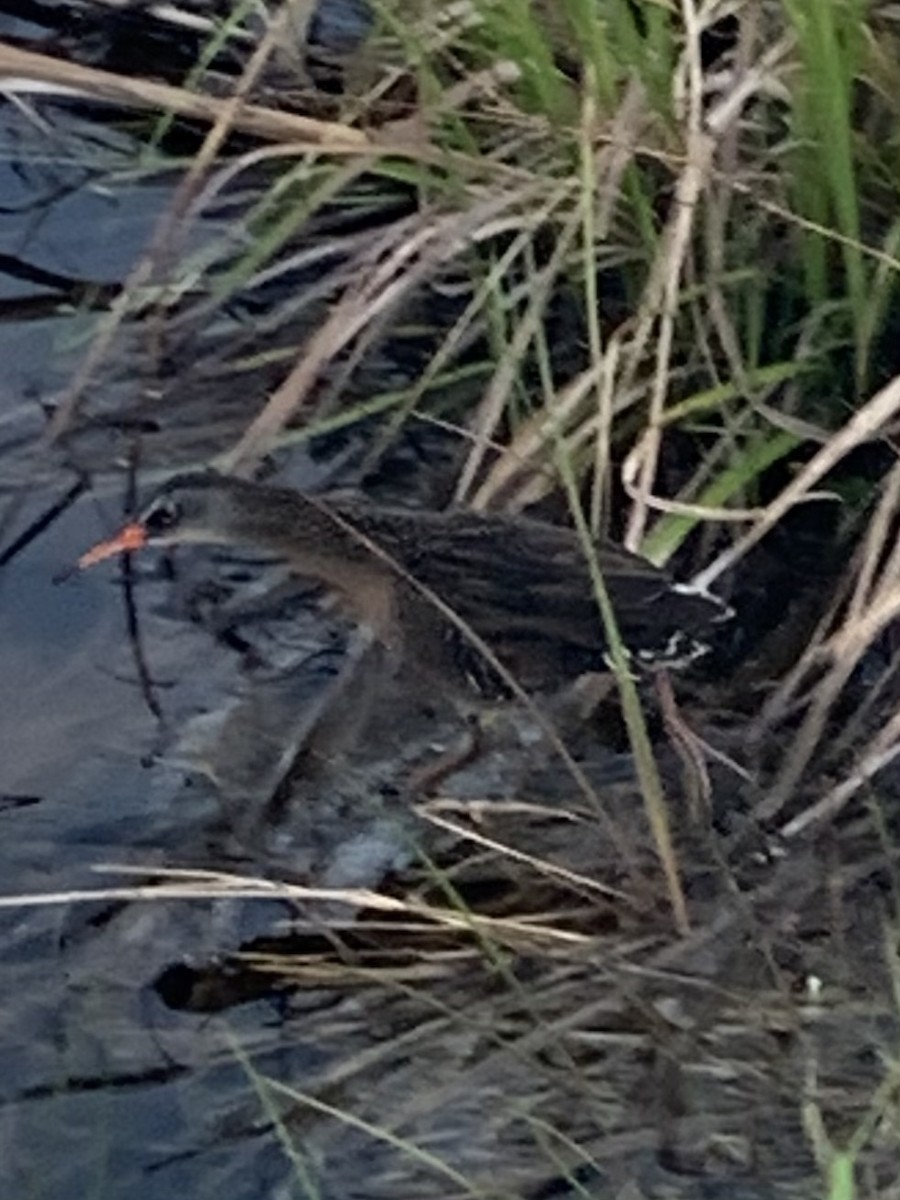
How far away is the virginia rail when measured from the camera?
2.08 meters

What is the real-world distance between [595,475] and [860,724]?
304mm

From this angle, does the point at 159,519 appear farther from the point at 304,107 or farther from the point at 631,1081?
the point at 631,1081

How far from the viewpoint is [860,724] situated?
2.10 metres

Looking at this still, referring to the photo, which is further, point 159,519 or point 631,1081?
point 159,519

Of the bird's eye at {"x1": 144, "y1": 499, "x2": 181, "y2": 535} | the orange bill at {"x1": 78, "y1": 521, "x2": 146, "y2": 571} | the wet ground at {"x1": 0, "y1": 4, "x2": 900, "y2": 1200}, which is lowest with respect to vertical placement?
the wet ground at {"x1": 0, "y1": 4, "x2": 900, "y2": 1200}

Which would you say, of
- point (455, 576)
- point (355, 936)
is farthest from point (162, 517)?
point (355, 936)

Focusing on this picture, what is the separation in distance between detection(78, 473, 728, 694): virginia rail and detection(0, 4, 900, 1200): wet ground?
66mm

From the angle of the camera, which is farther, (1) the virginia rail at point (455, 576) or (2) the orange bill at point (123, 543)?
(2) the orange bill at point (123, 543)

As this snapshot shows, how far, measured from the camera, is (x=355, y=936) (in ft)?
6.56

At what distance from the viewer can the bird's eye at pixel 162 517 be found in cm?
220

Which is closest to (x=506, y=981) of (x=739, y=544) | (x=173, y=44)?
(x=739, y=544)

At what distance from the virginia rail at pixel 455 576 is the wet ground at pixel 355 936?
0.07m

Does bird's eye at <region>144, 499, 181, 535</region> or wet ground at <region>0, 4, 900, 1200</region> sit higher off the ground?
bird's eye at <region>144, 499, 181, 535</region>

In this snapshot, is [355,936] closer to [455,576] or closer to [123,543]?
[455,576]
